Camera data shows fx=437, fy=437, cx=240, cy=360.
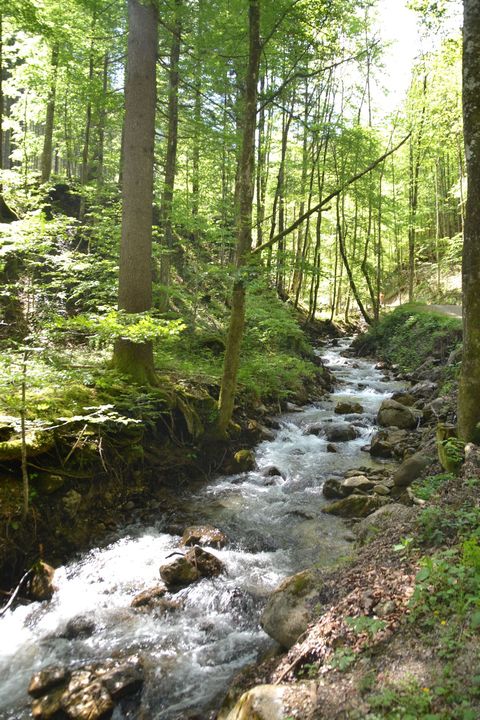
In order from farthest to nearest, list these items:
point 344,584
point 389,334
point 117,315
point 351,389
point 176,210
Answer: point 389,334
point 351,389
point 176,210
point 117,315
point 344,584

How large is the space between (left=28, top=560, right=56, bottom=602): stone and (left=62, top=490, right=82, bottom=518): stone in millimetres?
706

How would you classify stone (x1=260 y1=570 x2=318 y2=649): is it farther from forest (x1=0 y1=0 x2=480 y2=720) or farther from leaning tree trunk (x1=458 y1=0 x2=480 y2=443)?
leaning tree trunk (x1=458 y1=0 x2=480 y2=443)

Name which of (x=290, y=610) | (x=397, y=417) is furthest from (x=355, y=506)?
(x=397, y=417)

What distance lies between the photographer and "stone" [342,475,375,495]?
7.22m

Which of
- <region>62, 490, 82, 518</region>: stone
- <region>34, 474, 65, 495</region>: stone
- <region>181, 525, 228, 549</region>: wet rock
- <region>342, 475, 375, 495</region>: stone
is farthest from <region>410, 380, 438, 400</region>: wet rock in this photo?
<region>34, 474, 65, 495</region>: stone

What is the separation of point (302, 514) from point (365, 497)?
1.00 meters

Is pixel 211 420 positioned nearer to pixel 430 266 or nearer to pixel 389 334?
pixel 389 334

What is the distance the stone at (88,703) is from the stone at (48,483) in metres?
2.26

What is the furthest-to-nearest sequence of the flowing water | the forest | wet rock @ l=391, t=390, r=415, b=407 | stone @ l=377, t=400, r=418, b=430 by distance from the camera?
wet rock @ l=391, t=390, r=415, b=407 < stone @ l=377, t=400, r=418, b=430 < the flowing water < the forest

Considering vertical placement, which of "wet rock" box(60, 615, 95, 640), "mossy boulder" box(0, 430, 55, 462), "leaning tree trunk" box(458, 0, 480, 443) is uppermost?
"leaning tree trunk" box(458, 0, 480, 443)

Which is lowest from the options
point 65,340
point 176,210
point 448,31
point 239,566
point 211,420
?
point 239,566

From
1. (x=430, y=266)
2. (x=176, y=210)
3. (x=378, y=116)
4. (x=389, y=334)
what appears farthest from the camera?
(x=430, y=266)

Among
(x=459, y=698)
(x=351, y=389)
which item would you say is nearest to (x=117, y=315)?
(x=459, y=698)

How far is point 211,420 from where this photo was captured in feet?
26.8
